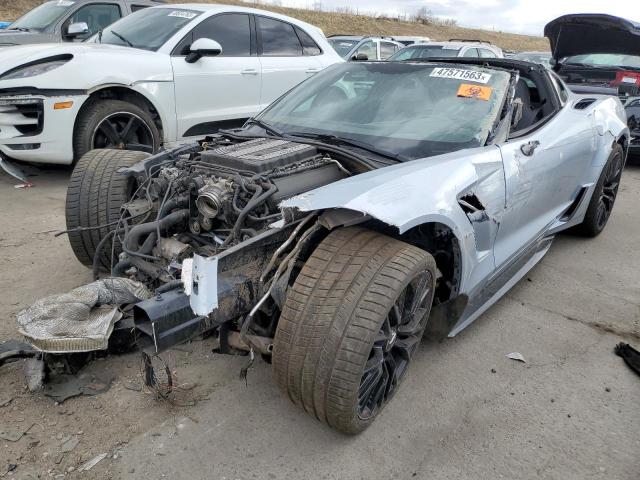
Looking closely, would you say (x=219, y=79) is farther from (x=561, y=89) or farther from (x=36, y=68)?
(x=561, y=89)

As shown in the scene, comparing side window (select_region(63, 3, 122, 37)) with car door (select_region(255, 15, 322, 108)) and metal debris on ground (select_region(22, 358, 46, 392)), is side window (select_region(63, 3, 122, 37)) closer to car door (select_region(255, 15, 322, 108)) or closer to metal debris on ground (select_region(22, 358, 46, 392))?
car door (select_region(255, 15, 322, 108))

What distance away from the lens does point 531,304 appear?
11.3 feet

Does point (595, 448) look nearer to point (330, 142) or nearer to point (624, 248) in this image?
point (330, 142)

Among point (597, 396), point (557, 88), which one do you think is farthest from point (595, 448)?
point (557, 88)

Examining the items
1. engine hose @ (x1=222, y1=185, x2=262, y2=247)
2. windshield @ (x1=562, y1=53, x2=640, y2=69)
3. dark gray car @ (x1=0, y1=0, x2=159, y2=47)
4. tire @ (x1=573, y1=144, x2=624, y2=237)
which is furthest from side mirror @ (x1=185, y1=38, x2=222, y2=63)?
windshield @ (x1=562, y1=53, x2=640, y2=69)

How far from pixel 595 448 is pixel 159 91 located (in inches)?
196

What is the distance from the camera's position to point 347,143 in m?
3.05

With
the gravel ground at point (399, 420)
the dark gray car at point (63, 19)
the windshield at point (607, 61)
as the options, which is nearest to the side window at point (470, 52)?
the windshield at point (607, 61)

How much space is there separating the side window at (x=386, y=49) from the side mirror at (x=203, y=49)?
7.33 metres

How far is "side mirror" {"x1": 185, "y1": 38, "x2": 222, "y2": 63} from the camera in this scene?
17.5 feet

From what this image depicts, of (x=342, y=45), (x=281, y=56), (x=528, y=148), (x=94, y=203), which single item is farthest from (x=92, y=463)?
(x=342, y=45)

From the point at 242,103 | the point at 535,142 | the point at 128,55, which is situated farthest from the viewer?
the point at 242,103

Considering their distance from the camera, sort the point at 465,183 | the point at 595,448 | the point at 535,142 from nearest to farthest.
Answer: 1. the point at 595,448
2. the point at 465,183
3. the point at 535,142

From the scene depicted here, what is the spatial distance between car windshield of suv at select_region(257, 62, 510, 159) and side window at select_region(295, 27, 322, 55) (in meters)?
3.46
